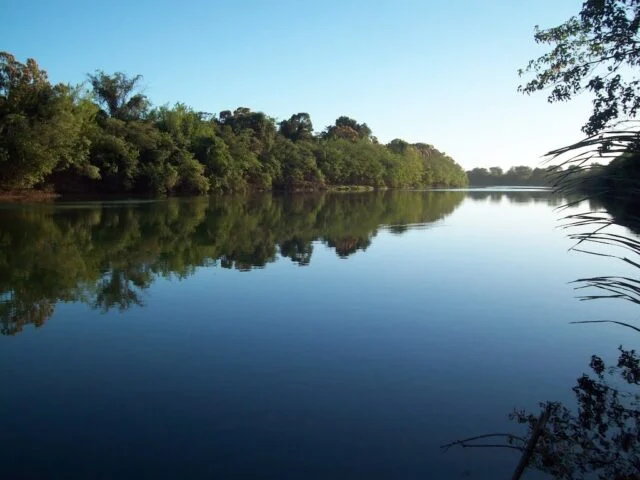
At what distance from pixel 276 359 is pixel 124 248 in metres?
11.8

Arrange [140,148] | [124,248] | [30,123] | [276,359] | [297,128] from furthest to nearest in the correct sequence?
1. [297,128]
2. [140,148]
3. [30,123]
4. [124,248]
5. [276,359]

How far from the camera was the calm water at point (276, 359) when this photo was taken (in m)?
4.69

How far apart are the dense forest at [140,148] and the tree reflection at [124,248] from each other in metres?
9.84

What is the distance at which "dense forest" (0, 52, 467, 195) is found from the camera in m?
38.2

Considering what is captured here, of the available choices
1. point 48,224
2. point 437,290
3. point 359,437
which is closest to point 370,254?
point 437,290

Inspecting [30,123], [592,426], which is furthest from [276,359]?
[30,123]

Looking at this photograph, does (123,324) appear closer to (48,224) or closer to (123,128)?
(48,224)

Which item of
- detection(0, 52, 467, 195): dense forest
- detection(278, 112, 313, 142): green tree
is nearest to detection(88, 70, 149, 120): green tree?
detection(0, 52, 467, 195): dense forest

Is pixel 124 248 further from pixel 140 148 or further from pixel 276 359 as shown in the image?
pixel 140 148

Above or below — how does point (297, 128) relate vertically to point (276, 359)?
above

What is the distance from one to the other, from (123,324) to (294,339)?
297 cm

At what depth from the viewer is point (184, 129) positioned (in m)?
63.8

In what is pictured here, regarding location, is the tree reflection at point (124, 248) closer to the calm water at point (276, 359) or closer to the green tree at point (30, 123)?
the calm water at point (276, 359)

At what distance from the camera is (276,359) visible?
710cm
